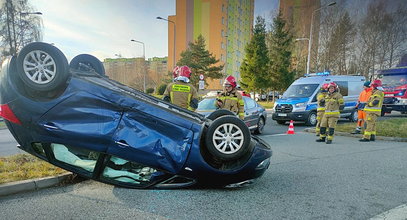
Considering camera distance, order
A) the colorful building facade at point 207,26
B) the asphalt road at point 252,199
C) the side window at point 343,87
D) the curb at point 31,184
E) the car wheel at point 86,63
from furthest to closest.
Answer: the colorful building facade at point 207,26 < the side window at point 343,87 < the car wheel at point 86,63 < the curb at point 31,184 < the asphalt road at point 252,199

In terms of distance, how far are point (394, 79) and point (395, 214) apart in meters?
16.0

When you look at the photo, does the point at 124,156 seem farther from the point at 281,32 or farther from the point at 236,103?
the point at 281,32

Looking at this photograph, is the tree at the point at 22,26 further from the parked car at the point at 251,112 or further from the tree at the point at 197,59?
the parked car at the point at 251,112

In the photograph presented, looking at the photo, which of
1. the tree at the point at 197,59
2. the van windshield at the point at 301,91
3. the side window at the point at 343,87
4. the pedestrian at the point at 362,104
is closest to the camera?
the pedestrian at the point at 362,104

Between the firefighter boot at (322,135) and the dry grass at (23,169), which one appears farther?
the firefighter boot at (322,135)

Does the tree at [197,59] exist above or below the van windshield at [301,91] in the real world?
above

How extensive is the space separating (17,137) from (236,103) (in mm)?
3865

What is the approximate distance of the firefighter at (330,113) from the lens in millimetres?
Result: 7219

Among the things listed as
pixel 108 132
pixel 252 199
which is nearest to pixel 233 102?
pixel 252 199

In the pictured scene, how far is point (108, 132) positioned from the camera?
282 centimetres

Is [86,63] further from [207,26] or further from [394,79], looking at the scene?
[207,26]

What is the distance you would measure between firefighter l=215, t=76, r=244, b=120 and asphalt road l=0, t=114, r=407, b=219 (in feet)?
4.83

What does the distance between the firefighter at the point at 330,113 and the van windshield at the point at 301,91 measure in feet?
11.8

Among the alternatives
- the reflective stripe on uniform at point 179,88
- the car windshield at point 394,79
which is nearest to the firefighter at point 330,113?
the reflective stripe on uniform at point 179,88
